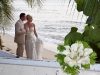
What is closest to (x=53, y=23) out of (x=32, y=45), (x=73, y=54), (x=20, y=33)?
(x=20, y=33)

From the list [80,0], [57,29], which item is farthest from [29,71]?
[57,29]

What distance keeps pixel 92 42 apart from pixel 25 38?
280 cm

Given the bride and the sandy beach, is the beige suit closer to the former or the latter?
the bride

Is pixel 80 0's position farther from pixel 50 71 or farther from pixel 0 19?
pixel 0 19

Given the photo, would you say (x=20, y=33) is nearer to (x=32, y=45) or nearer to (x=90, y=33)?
(x=32, y=45)

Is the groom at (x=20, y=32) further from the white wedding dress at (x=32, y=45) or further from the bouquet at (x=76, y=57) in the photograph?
the bouquet at (x=76, y=57)

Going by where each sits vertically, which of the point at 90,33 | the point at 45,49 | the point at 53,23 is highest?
the point at 53,23

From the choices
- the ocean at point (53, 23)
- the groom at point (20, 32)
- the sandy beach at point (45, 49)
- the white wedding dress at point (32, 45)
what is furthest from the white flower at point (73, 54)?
the ocean at point (53, 23)

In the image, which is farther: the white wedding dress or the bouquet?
the white wedding dress

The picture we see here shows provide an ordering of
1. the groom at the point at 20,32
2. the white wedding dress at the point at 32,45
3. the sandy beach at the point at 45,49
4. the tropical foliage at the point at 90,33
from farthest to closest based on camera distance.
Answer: the sandy beach at the point at 45,49, the groom at the point at 20,32, the white wedding dress at the point at 32,45, the tropical foliage at the point at 90,33

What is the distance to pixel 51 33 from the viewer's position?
54.2 feet

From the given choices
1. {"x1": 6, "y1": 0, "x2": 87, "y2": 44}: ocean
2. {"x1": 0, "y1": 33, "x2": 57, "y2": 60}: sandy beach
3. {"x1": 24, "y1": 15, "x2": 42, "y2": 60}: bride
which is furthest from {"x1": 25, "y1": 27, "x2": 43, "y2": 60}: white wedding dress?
{"x1": 6, "y1": 0, "x2": 87, "y2": 44}: ocean

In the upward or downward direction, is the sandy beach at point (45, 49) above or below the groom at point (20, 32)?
below

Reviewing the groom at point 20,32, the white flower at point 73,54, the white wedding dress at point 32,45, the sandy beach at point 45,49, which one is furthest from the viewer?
the sandy beach at point 45,49
